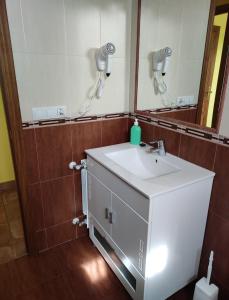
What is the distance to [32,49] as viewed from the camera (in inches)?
54.6

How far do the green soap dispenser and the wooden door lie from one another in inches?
21.8

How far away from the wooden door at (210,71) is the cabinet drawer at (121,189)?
1.92ft

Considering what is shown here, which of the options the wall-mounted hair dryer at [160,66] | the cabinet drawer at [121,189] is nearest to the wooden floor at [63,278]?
the cabinet drawer at [121,189]

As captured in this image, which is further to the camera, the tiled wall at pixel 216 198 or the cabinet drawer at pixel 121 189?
the tiled wall at pixel 216 198

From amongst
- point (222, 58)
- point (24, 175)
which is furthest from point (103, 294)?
point (222, 58)

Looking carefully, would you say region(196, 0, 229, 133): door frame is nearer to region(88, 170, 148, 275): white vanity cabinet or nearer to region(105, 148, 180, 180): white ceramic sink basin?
region(105, 148, 180, 180): white ceramic sink basin

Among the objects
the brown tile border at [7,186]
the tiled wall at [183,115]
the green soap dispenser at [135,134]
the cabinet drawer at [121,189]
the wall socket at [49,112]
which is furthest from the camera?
the brown tile border at [7,186]

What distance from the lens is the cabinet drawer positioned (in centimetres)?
114

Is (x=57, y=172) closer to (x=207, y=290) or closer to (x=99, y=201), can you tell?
(x=99, y=201)

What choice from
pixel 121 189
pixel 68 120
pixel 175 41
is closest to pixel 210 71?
pixel 175 41

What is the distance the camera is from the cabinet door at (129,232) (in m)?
1.21

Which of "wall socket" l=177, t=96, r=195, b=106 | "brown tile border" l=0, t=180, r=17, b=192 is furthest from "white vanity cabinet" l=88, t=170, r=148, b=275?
"brown tile border" l=0, t=180, r=17, b=192

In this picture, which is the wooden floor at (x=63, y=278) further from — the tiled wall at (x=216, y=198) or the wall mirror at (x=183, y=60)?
the wall mirror at (x=183, y=60)

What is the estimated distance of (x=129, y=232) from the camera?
1320mm
